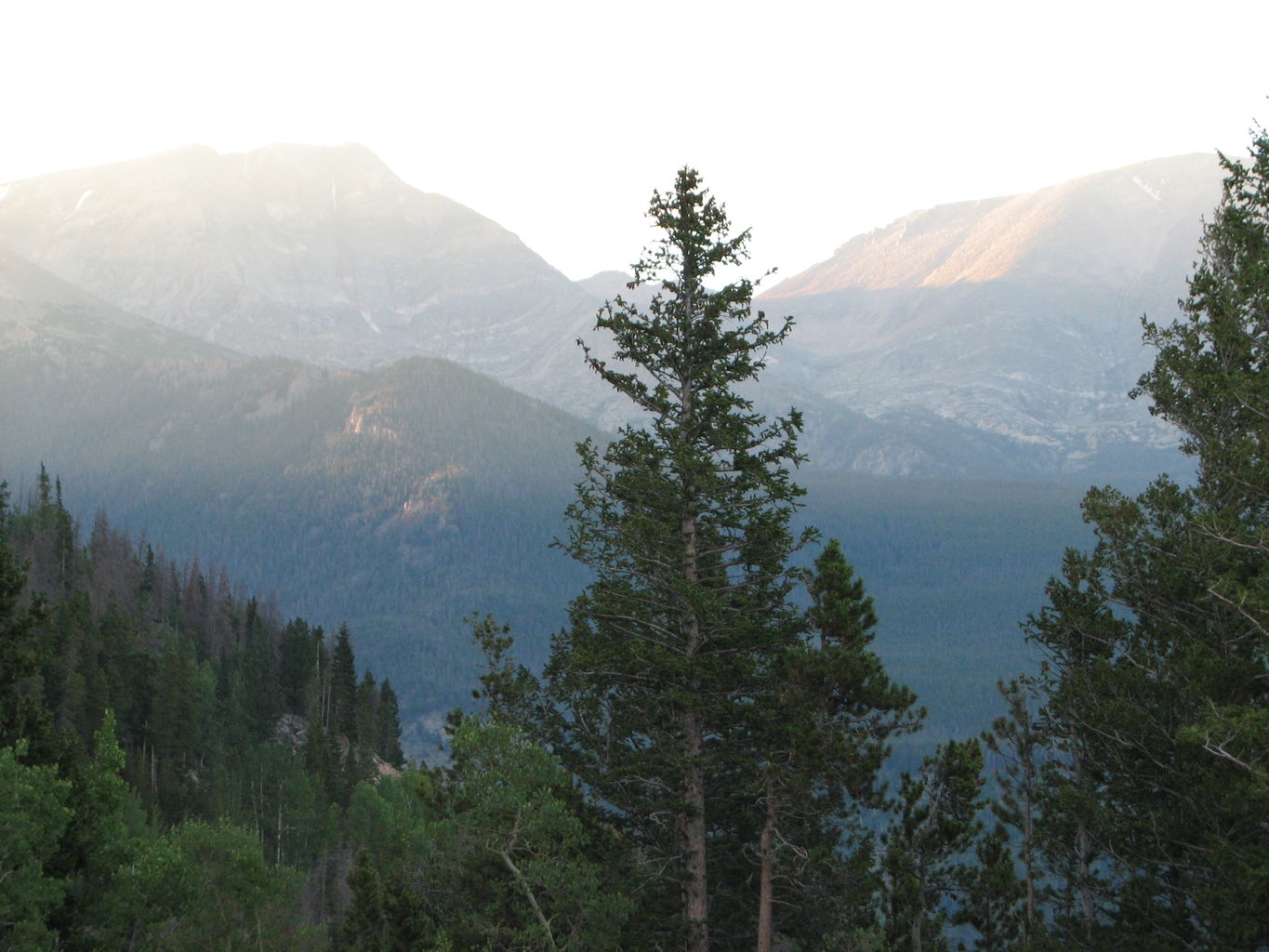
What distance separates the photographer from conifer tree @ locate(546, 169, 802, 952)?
80.1ft

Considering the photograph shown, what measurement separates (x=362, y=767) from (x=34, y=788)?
69.4 m

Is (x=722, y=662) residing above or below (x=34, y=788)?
above

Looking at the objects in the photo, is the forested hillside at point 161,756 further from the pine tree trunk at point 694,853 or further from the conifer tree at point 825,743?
the conifer tree at point 825,743

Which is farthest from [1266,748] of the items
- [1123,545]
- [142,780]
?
[142,780]

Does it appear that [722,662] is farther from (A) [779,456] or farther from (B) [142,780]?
(B) [142,780]

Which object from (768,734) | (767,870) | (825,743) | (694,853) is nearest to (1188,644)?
(825,743)

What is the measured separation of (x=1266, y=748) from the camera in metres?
19.2

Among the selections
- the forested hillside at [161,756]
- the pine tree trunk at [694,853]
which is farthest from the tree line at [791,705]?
the forested hillside at [161,756]

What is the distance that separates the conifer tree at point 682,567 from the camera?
80.1 ft

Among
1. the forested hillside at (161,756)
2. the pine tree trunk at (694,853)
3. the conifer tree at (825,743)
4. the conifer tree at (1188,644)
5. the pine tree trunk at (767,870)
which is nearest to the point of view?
the conifer tree at (1188,644)

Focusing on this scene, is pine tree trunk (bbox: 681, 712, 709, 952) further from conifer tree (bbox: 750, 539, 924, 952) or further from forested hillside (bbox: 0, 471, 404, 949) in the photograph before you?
forested hillside (bbox: 0, 471, 404, 949)

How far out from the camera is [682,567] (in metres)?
25.3

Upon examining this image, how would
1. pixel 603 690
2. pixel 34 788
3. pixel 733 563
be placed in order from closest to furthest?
pixel 34 788 < pixel 733 563 < pixel 603 690

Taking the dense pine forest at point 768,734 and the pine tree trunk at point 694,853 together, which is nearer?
the dense pine forest at point 768,734
